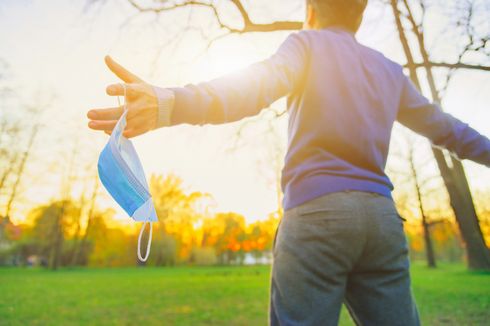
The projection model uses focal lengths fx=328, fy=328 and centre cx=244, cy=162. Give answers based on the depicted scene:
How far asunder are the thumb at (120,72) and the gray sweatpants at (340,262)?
0.63m

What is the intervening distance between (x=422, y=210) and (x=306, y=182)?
29.6m

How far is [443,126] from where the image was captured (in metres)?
1.47

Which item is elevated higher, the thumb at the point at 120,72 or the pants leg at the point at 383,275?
the thumb at the point at 120,72

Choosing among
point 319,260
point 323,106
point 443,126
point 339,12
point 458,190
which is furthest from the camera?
point 458,190

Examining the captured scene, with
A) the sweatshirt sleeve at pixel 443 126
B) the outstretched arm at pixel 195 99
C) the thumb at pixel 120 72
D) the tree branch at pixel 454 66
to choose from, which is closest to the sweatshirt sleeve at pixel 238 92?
the outstretched arm at pixel 195 99

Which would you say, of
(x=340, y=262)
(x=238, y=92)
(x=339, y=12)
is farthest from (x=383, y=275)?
(x=339, y=12)

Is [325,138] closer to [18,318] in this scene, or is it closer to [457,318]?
[457,318]

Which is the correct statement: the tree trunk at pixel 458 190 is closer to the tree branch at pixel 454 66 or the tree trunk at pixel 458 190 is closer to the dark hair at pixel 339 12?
the tree branch at pixel 454 66

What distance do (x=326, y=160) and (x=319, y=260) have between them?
0.32 m

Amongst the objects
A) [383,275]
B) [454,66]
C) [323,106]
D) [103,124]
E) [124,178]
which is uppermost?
[454,66]

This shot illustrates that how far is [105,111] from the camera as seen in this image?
2.86 ft

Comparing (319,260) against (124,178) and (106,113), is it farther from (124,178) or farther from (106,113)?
(106,113)

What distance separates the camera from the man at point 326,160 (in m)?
0.91

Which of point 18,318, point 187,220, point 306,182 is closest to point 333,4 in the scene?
point 306,182
